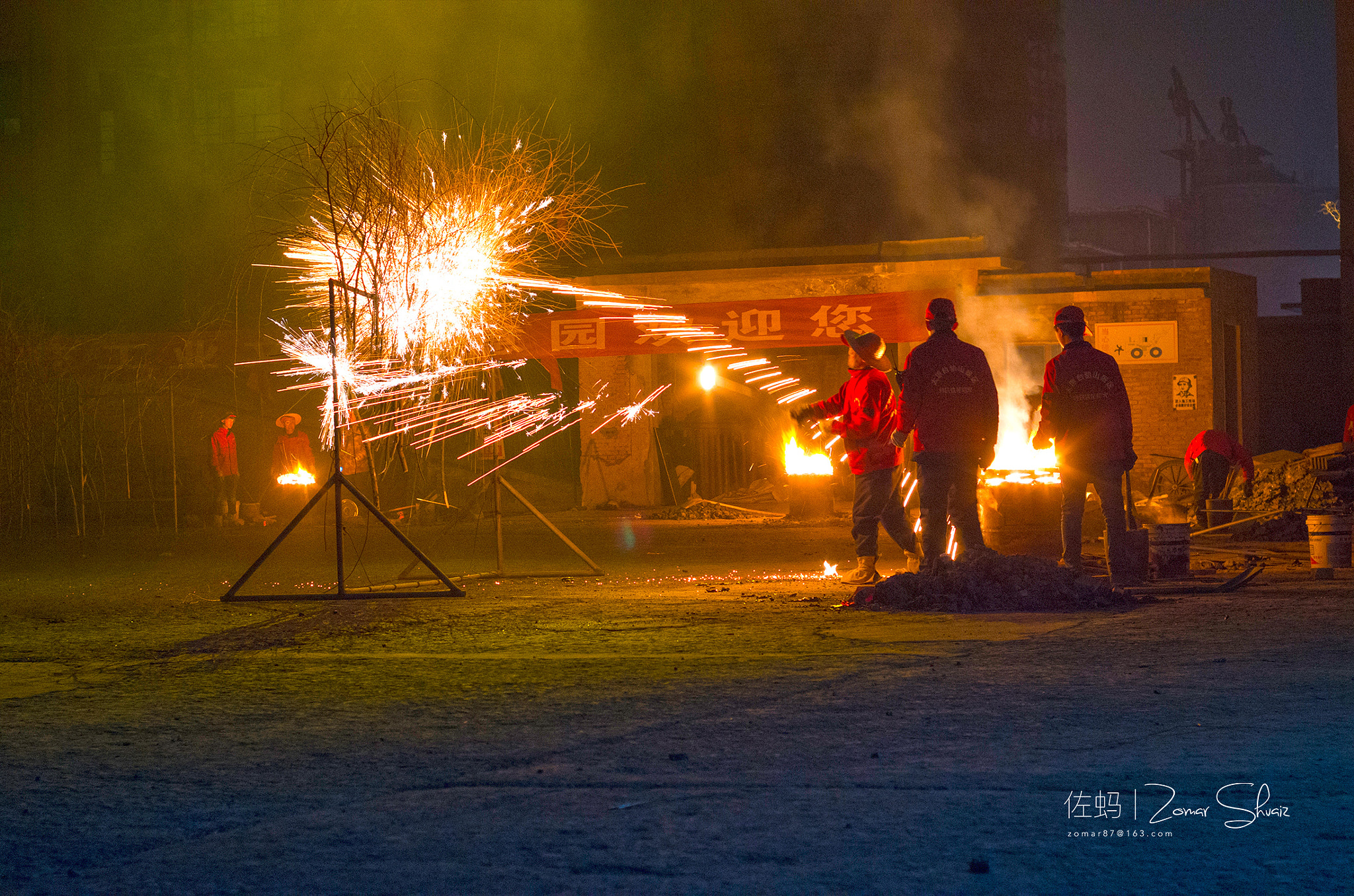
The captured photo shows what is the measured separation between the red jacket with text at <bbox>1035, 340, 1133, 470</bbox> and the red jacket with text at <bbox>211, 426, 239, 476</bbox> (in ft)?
46.6

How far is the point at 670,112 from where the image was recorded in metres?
32.0

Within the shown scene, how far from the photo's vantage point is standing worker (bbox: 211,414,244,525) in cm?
1930

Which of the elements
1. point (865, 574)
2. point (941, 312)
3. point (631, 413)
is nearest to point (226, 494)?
point (631, 413)

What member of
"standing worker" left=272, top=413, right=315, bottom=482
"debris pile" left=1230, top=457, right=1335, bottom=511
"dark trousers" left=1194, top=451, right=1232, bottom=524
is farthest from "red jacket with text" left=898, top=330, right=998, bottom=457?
"standing worker" left=272, top=413, right=315, bottom=482

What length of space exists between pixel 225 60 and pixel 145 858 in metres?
31.0

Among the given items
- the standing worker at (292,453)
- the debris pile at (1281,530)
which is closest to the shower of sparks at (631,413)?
the standing worker at (292,453)

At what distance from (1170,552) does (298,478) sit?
47.0 feet

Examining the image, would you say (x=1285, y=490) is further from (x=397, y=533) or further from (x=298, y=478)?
(x=298, y=478)

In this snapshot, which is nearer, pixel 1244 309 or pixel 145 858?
pixel 145 858

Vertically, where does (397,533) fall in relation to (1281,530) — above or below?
above

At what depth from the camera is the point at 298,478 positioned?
19703 mm

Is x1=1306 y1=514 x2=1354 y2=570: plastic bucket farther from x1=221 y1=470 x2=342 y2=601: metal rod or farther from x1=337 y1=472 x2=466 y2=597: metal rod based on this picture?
x1=221 y1=470 x2=342 y2=601: metal rod

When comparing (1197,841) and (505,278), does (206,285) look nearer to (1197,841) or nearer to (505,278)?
(505,278)

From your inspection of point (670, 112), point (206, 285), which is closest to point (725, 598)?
point (206, 285)
